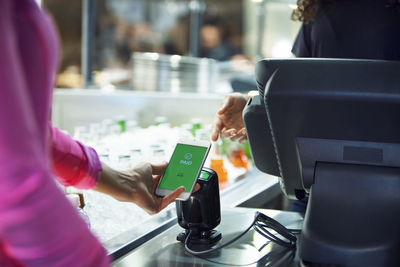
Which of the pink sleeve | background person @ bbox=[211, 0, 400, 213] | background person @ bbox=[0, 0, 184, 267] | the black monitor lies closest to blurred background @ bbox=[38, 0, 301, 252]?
background person @ bbox=[211, 0, 400, 213]

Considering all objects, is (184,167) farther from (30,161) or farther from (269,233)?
(30,161)

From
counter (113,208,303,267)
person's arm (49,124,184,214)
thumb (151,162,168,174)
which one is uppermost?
person's arm (49,124,184,214)

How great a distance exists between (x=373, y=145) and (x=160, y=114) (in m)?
2.27

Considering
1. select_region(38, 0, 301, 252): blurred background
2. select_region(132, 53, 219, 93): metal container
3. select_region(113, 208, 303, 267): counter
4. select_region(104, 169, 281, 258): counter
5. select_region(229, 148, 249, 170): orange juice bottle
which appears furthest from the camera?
select_region(132, 53, 219, 93): metal container

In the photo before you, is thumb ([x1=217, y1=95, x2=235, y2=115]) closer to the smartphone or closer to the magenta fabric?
the smartphone

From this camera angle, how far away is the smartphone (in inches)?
53.7

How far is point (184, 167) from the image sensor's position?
1.40 m

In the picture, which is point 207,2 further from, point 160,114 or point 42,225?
point 42,225

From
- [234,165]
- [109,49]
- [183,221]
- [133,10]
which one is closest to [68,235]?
[183,221]

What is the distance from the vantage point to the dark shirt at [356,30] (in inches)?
63.8

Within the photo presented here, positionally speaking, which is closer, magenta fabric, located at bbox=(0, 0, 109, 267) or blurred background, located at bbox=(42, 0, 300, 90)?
magenta fabric, located at bbox=(0, 0, 109, 267)

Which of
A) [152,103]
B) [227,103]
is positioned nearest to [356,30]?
[227,103]

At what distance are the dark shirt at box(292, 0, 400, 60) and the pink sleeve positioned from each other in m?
0.85

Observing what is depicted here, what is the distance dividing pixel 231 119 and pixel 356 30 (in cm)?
44
